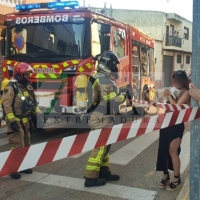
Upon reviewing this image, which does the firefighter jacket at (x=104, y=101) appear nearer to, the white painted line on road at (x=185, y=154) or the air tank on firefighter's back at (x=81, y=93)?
the white painted line on road at (x=185, y=154)

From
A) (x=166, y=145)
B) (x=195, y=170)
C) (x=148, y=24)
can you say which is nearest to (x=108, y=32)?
(x=166, y=145)

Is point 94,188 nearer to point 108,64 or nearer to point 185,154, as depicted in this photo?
point 108,64

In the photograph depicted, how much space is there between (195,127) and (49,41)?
503cm

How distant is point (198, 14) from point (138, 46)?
799 centimetres

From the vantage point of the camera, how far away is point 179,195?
3973 mm

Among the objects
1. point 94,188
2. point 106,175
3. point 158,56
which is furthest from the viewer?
point 158,56

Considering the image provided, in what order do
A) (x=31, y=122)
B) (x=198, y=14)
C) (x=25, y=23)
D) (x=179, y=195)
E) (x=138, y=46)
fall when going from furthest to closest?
(x=138, y=46), (x=25, y=23), (x=31, y=122), (x=179, y=195), (x=198, y=14)

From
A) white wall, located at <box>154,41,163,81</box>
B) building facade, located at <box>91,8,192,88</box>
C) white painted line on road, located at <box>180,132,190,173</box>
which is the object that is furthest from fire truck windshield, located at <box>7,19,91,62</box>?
white wall, located at <box>154,41,163,81</box>

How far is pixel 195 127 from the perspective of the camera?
3.07 metres

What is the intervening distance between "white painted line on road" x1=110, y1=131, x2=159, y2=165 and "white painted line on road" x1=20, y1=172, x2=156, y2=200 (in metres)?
1.10

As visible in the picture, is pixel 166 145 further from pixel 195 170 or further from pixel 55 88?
pixel 55 88

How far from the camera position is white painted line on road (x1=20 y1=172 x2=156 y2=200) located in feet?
13.3

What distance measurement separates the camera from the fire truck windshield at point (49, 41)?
7.06 metres

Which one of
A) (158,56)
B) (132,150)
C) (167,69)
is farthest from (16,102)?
(167,69)
